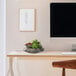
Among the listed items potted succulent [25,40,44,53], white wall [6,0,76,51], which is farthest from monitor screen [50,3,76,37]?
potted succulent [25,40,44,53]

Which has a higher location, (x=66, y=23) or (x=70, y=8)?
(x=70, y=8)

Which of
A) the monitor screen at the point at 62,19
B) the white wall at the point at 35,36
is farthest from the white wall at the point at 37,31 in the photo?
the monitor screen at the point at 62,19

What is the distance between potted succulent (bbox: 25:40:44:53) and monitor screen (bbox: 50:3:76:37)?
0.87ft

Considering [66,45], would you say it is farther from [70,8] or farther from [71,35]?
[70,8]

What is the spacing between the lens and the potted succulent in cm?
285

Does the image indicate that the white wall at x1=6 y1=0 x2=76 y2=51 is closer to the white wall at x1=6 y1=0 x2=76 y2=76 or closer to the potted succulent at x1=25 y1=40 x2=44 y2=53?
the white wall at x1=6 y1=0 x2=76 y2=76

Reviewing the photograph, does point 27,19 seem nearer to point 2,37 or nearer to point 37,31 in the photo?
point 37,31

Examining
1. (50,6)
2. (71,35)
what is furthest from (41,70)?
(50,6)

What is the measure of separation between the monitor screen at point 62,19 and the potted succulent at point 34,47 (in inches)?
10.4

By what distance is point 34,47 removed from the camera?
2871 millimetres

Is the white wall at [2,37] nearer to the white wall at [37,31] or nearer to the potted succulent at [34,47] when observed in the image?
the white wall at [37,31]

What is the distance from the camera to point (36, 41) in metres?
2.97

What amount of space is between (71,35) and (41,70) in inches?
28.5

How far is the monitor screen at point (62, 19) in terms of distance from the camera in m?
3.03
